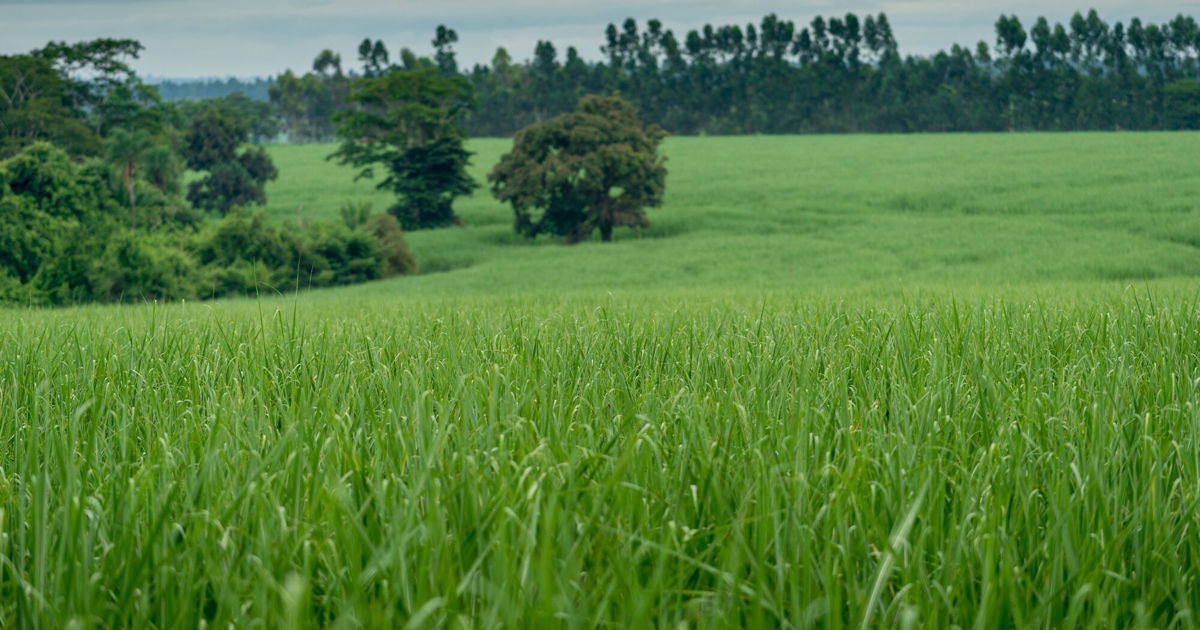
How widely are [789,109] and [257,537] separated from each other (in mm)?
83934

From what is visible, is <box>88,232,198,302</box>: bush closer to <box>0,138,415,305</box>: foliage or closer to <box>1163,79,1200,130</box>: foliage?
<box>0,138,415,305</box>: foliage

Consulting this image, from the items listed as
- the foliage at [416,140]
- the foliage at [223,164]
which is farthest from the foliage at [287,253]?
the foliage at [223,164]

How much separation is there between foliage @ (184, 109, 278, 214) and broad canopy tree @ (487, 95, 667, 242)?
1680 centimetres

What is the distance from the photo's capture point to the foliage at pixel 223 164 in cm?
4275

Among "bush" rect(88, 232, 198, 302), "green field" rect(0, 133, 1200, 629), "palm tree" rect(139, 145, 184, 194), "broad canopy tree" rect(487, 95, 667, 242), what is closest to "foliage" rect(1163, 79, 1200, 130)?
"broad canopy tree" rect(487, 95, 667, 242)

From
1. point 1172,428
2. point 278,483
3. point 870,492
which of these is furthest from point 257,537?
point 1172,428

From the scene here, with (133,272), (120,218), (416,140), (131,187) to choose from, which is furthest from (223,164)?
(133,272)

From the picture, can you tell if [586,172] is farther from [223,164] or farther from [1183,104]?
[1183,104]

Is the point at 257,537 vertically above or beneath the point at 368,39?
beneath

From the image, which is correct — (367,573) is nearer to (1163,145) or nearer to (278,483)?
(278,483)

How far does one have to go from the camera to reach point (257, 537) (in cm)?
154

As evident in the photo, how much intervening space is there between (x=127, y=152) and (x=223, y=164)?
51.4 feet

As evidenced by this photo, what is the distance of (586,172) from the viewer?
107 feet

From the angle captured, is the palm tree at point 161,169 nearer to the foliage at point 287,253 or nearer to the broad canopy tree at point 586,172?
the foliage at point 287,253
